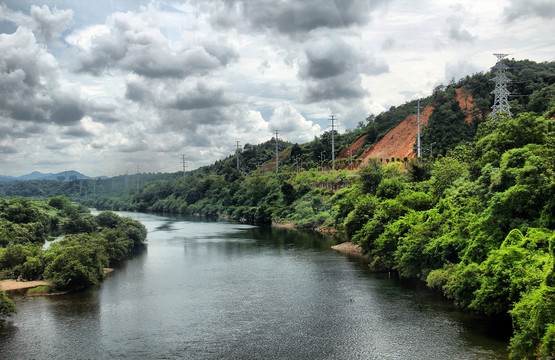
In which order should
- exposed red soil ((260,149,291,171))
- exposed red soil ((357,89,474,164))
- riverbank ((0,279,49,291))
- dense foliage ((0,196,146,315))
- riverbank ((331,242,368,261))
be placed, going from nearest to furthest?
1. riverbank ((0,279,49,291))
2. dense foliage ((0,196,146,315))
3. riverbank ((331,242,368,261))
4. exposed red soil ((357,89,474,164))
5. exposed red soil ((260,149,291,171))

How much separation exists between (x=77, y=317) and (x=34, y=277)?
1461cm

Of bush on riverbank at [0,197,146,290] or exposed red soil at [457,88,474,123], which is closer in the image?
bush on riverbank at [0,197,146,290]

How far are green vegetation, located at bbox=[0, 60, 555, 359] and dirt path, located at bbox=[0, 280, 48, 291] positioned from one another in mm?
1373

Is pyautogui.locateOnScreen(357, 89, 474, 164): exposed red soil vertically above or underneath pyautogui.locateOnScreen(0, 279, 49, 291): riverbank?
above

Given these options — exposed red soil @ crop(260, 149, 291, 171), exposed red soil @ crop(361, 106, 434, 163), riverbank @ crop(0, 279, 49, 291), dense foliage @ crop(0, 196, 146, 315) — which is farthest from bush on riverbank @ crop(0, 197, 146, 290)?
exposed red soil @ crop(260, 149, 291, 171)

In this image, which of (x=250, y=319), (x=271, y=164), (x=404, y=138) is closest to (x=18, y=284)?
(x=250, y=319)

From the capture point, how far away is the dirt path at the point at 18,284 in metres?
37.2

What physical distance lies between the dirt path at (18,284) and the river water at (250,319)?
183 inches

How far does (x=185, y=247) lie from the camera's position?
5956cm

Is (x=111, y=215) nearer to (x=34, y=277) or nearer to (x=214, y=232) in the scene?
(x=214, y=232)

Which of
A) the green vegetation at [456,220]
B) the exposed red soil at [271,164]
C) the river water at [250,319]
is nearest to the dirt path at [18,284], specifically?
the green vegetation at [456,220]

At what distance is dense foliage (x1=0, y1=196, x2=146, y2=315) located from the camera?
3734cm

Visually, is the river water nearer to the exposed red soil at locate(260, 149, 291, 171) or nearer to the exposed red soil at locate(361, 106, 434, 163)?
the exposed red soil at locate(361, 106, 434, 163)

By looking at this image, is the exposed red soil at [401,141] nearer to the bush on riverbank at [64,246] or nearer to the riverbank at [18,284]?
the bush on riverbank at [64,246]
